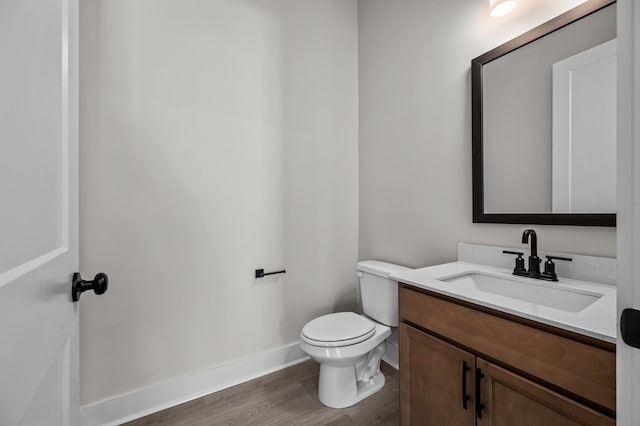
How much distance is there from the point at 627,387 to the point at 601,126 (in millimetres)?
1106

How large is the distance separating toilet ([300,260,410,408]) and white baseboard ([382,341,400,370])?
169 mm

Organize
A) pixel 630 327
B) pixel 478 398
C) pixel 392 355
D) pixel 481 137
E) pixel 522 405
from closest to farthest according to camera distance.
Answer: pixel 630 327
pixel 522 405
pixel 478 398
pixel 481 137
pixel 392 355

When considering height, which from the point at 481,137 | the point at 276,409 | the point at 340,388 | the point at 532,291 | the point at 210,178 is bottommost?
the point at 276,409

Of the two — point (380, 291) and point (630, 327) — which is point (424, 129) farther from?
point (630, 327)

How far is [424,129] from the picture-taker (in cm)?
178

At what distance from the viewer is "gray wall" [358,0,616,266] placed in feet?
4.58

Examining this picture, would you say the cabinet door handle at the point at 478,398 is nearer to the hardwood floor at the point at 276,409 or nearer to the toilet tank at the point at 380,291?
the hardwood floor at the point at 276,409

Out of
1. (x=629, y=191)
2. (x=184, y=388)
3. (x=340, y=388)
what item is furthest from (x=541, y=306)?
(x=184, y=388)

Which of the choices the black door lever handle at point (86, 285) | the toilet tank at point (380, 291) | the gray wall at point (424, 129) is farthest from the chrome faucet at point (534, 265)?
the black door lever handle at point (86, 285)

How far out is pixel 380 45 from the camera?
6.84ft

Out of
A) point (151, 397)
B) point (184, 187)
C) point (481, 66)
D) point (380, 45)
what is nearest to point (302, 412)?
point (151, 397)

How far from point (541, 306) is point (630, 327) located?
56cm

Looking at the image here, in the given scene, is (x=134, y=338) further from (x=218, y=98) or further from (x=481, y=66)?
(x=481, y=66)

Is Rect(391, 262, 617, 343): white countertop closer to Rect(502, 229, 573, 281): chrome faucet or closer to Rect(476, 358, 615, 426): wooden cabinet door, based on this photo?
Rect(502, 229, 573, 281): chrome faucet
